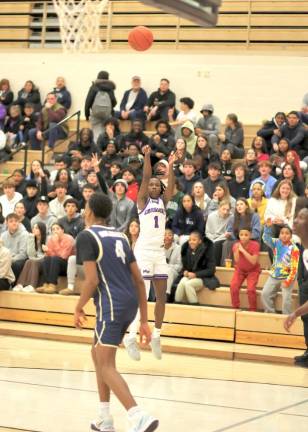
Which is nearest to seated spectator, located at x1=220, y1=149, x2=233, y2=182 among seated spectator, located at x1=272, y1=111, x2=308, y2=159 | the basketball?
seated spectator, located at x1=272, y1=111, x2=308, y2=159

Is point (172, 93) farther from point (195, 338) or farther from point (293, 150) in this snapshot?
point (195, 338)

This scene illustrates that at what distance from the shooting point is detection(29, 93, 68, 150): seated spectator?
16.5m

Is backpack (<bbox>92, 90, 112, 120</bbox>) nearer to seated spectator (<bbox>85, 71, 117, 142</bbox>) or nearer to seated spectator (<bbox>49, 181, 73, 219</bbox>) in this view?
seated spectator (<bbox>85, 71, 117, 142</bbox>)

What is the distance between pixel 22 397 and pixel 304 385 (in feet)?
9.45

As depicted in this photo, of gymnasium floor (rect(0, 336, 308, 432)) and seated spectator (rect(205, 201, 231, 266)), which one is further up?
seated spectator (rect(205, 201, 231, 266))

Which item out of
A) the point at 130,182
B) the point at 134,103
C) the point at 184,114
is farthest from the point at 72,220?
the point at 134,103

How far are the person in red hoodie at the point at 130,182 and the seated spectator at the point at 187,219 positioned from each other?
49.9 inches

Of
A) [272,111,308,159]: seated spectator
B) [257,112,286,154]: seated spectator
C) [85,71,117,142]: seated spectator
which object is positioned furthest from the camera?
[85,71,117,142]: seated spectator

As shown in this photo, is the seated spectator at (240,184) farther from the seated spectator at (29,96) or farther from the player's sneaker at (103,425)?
the player's sneaker at (103,425)

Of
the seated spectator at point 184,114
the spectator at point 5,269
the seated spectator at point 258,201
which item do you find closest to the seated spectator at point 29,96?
the seated spectator at point 184,114

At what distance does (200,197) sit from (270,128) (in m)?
2.48

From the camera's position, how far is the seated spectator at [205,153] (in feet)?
45.6

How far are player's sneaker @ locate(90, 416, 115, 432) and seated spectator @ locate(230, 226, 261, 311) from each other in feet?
17.0

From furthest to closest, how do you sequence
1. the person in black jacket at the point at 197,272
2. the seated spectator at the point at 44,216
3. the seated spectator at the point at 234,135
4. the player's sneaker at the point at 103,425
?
the seated spectator at the point at 234,135
the seated spectator at the point at 44,216
the person in black jacket at the point at 197,272
the player's sneaker at the point at 103,425
